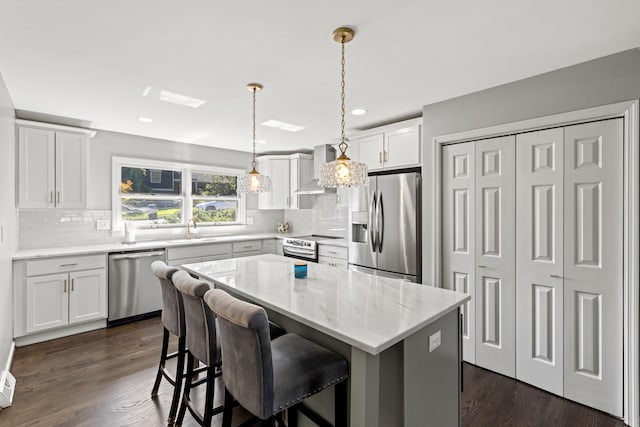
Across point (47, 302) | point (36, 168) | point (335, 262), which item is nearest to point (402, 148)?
point (335, 262)

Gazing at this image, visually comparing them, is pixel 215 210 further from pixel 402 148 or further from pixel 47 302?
pixel 402 148

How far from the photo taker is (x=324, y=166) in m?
2.08

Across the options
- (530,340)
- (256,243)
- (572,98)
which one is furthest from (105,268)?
(572,98)

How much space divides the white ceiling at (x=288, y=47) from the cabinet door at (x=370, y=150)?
1.80 ft

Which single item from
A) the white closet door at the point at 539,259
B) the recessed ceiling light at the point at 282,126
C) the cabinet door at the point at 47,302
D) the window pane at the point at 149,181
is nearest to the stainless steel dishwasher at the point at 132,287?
the cabinet door at the point at 47,302

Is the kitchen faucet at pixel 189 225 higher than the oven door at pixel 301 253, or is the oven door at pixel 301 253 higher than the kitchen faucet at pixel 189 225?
the kitchen faucet at pixel 189 225

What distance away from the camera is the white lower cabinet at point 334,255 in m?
4.08

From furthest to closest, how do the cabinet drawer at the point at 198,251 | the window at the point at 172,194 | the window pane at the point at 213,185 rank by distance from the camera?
the window pane at the point at 213,185 → the window at the point at 172,194 → the cabinet drawer at the point at 198,251

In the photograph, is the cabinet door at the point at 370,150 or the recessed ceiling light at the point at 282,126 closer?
the cabinet door at the point at 370,150

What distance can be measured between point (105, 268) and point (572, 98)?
15.8 ft

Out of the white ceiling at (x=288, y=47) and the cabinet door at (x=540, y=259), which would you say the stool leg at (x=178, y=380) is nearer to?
the white ceiling at (x=288, y=47)

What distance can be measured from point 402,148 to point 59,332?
168 inches

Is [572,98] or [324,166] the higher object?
[572,98]

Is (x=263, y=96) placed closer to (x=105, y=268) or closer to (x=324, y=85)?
(x=324, y=85)
